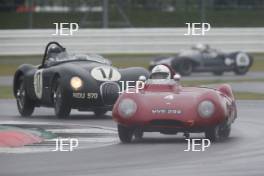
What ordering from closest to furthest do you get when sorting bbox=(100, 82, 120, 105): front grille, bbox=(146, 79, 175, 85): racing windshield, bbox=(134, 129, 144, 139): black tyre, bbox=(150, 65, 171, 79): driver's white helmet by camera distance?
1. bbox=(146, 79, 175, 85): racing windshield
2. bbox=(134, 129, 144, 139): black tyre
3. bbox=(150, 65, 171, 79): driver's white helmet
4. bbox=(100, 82, 120, 105): front grille

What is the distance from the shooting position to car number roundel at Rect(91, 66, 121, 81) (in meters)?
17.6

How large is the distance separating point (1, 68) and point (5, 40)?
1093 mm

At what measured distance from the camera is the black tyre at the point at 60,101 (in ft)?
58.1

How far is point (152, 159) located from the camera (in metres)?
12.0

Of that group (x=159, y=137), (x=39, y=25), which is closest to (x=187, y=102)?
(x=159, y=137)

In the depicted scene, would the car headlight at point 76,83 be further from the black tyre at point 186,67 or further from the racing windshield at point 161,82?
the black tyre at point 186,67

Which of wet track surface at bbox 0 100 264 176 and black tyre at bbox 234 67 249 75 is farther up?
wet track surface at bbox 0 100 264 176

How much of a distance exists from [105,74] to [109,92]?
31 centimetres

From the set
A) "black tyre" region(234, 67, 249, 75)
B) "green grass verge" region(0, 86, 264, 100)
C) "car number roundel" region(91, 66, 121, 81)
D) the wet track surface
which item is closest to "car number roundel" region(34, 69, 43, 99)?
"car number roundel" region(91, 66, 121, 81)

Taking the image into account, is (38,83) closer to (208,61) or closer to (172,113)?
(172,113)

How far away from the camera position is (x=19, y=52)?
34344mm

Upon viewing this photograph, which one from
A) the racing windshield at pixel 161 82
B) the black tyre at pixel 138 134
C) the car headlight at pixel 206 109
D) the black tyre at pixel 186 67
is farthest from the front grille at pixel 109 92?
the black tyre at pixel 186 67

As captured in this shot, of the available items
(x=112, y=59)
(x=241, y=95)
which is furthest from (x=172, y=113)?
(x=112, y=59)

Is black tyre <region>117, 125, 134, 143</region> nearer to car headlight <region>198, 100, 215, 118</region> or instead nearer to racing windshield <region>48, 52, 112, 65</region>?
car headlight <region>198, 100, 215, 118</region>
